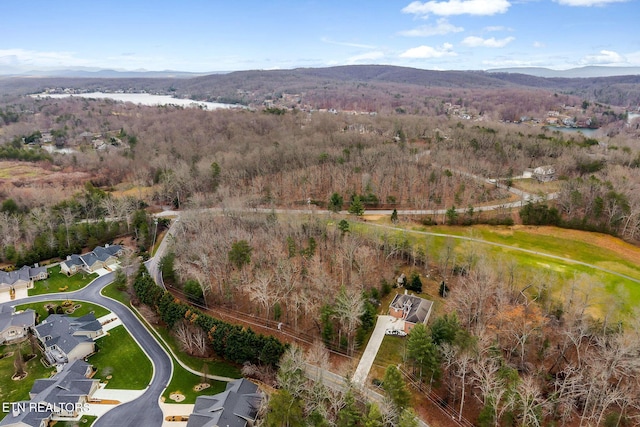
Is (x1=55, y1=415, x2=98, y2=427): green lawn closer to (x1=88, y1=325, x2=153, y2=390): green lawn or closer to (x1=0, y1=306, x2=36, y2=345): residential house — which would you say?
(x1=88, y1=325, x2=153, y2=390): green lawn

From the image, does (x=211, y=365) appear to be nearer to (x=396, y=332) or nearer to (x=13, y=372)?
(x=13, y=372)

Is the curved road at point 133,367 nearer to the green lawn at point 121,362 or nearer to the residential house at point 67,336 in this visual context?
the green lawn at point 121,362

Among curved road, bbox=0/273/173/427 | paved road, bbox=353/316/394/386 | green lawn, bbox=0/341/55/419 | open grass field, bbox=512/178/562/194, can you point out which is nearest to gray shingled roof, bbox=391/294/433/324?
paved road, bbox=353/316/394/386

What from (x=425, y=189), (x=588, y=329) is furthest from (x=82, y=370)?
(x=425, y=189)

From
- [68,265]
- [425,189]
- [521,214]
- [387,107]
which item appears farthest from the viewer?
[387,107]

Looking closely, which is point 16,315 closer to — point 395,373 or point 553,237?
point 395,373
